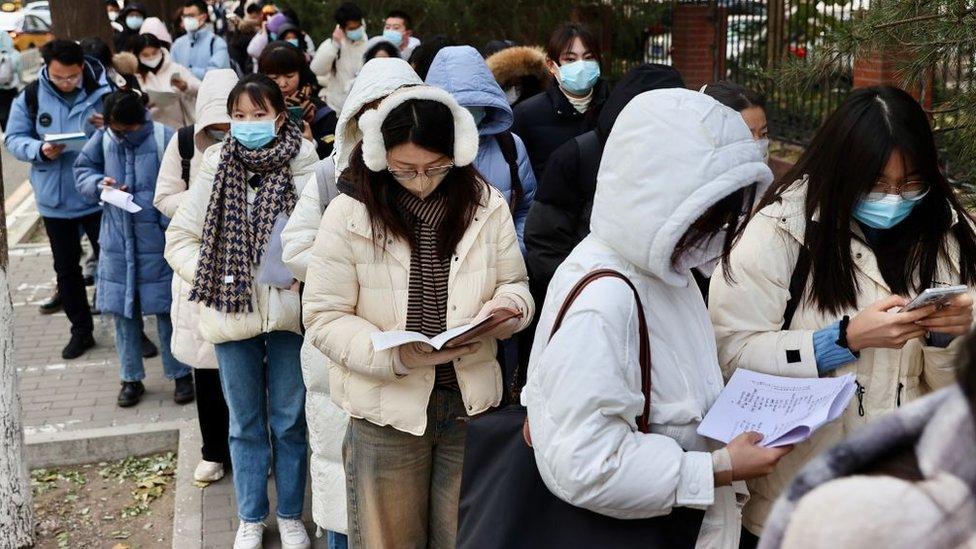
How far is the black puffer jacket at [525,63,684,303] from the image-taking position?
412cm

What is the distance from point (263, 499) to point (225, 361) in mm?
672

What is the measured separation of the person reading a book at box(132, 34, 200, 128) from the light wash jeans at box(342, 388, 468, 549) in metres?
6.13

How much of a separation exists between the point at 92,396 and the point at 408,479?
4371 mm

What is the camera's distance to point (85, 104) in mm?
7715

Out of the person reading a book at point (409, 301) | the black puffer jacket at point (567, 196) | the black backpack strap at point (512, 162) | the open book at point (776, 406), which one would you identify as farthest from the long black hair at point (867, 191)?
the black backpack strap at point (512, 162)

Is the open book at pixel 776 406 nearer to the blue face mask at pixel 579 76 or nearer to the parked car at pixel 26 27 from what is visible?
the blue face mask at pixel 579 76

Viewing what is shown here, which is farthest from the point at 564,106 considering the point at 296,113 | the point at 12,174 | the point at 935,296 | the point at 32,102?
the point at 12,174

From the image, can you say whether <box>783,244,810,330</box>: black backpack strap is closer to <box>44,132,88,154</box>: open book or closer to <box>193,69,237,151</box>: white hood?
<box>193,69,237,151</box>: white hood

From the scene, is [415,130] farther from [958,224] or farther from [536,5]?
[536,5]

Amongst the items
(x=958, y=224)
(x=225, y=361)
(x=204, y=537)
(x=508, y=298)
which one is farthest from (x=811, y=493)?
(x=204, y=537)

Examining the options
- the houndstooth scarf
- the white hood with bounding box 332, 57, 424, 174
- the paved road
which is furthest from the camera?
the paved road

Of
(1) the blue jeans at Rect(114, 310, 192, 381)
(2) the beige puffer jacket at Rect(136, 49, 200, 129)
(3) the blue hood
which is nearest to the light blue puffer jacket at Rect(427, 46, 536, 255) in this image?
(3) the blue hood

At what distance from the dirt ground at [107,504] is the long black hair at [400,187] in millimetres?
2583

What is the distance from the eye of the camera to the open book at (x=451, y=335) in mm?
3156
